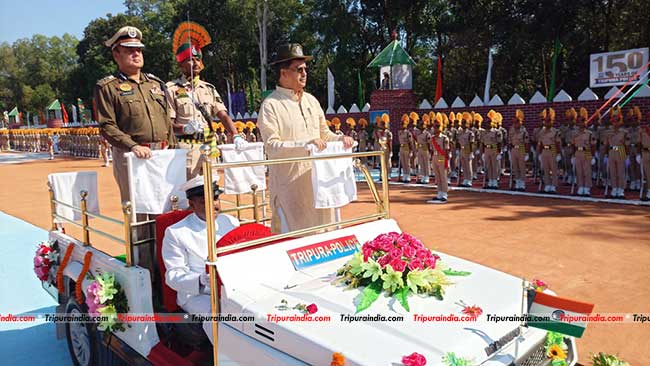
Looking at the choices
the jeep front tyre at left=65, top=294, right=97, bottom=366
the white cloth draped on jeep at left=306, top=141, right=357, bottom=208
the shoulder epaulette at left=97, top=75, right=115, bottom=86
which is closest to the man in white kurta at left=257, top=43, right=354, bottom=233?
the white cloth draped on jeep at left=306, top=141, right=357, bottom=208

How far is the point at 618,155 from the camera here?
1081 centimetres

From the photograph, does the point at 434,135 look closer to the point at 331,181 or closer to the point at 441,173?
the point at 441,173

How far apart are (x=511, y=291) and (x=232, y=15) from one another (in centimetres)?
3566

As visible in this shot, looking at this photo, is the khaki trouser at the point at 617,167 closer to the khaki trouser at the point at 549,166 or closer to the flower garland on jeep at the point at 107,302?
the khaki trouser at the point at 549,166

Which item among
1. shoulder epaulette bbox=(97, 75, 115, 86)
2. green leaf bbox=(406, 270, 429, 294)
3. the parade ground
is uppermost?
shoulder epaulette bbox=(97, 75, 115, 86)

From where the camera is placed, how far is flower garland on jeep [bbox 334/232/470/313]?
2510 mm

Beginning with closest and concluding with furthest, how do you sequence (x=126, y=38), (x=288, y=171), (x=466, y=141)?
(x=126, y=38), (x=288, y=171), (x=466, y=141)

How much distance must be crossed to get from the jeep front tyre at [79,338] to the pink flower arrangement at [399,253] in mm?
2344

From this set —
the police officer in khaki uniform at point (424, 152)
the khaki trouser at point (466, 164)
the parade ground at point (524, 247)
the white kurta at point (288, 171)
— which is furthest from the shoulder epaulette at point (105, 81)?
the police officer in khaki uniform at point (424, 152)

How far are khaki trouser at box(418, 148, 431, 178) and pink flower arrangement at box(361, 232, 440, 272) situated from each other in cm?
1198

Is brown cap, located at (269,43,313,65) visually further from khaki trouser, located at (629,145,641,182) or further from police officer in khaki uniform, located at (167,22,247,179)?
khaki trouser, located at (629,145,641,182)

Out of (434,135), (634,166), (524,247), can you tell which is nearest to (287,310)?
(524,247)

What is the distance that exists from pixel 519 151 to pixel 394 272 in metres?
11.0

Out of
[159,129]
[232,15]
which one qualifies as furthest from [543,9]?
[232,15]
